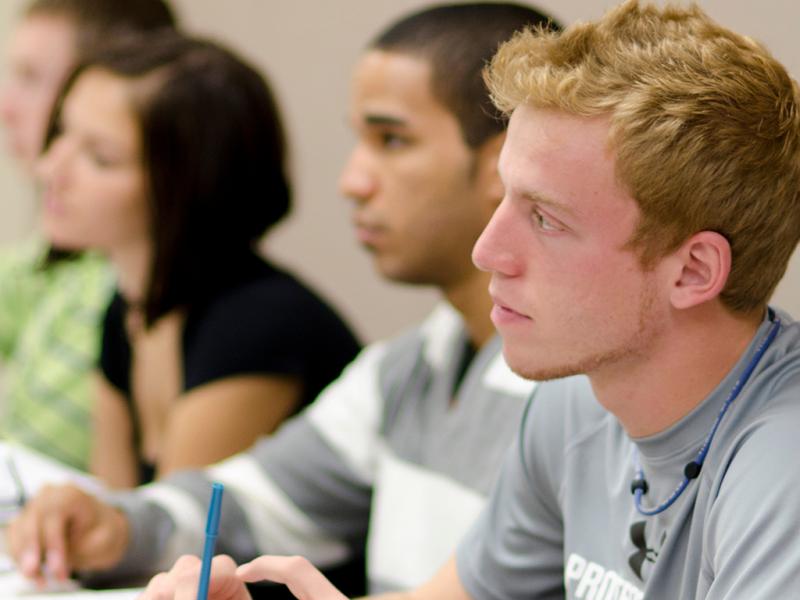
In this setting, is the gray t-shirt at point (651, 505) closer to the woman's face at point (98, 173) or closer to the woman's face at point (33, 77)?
the woman's face at point (98, 173)

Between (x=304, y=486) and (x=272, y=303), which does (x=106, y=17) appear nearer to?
(x=272, y=303)

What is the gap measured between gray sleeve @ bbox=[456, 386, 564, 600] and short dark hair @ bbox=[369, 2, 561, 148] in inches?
16.8

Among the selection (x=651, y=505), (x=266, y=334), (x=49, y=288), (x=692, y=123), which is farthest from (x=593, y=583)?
(x=49, y=288)

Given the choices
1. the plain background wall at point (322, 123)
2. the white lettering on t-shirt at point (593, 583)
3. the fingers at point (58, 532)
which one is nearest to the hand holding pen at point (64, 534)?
the fingers at point (58, 532)

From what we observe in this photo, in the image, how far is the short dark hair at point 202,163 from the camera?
193 centimetres

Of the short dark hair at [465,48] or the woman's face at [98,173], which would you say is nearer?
the short dark hair at [465,48]

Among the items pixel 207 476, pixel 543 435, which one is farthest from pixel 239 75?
pixel 543 435

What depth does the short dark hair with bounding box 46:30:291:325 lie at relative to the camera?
1931 millimetres

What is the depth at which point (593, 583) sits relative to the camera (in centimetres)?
102

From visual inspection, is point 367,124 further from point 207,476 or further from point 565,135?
point 565,135

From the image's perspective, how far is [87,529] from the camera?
55.0 inches

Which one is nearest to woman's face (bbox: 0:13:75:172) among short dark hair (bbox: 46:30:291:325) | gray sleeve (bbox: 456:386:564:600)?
short dark hair (bbox: 46:30:291:325)

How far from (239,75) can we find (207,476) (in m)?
0.65

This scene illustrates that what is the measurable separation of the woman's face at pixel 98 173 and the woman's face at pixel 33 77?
449 millimetres
